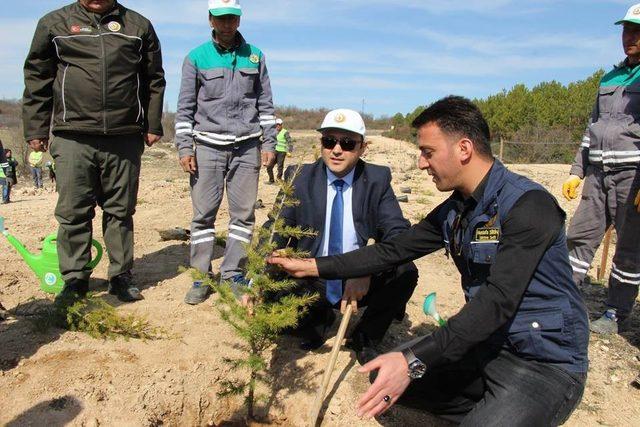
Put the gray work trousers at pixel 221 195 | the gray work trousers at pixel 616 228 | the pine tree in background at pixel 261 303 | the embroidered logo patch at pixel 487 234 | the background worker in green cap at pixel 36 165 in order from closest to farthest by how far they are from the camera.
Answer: the embroidered logo patch at pixel 487 234, the pine tree in background at pixel 261 303, the gray work trousers at pixel 616 228, the gray work trousers at pixel 221 195, the background worker in green cap at pixel 36 165

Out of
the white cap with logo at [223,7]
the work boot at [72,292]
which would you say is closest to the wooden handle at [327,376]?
the work boot at [72,292]

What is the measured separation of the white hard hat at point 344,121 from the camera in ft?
10.2

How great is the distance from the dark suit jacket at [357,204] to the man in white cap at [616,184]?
1691 mm

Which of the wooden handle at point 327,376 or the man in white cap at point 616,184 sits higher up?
the man in white cap at point 616,184

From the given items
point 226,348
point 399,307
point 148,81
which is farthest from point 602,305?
point 148,81

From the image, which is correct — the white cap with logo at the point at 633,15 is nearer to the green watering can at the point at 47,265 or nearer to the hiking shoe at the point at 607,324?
the hiking shoe at the point at 607,324

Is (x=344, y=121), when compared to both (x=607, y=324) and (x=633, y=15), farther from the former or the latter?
(x=607, y=324)

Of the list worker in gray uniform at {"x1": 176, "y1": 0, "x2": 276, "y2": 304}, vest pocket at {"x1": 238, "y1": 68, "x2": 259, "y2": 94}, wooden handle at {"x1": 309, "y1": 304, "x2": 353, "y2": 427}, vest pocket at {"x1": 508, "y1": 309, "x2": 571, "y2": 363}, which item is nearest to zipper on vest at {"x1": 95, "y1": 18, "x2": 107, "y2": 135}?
worker in gray uniform at {"x1": 176, "y1": 0, "x2": 276, "y2": 304}

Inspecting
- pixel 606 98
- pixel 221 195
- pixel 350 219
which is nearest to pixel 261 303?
pixel 350 219

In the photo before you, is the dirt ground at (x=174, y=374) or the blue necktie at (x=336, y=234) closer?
the dirt ground at (x=174, y=374)

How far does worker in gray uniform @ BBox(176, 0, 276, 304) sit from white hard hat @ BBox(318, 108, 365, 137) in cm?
117

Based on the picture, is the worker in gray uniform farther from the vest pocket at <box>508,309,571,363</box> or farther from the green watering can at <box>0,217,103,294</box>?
the vest pocket at <box>508,309,571,363</box>

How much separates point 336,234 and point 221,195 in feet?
4.21

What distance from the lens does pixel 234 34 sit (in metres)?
4.07
